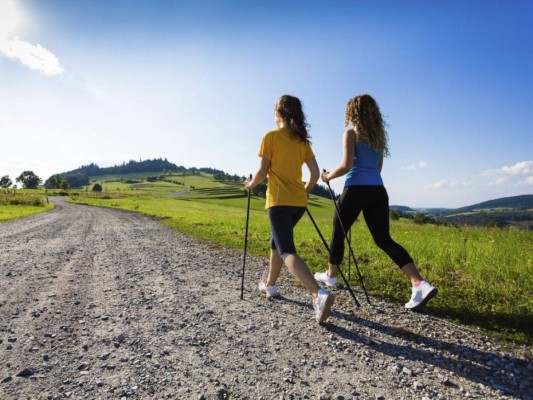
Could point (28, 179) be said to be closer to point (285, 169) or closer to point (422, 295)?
point (285, 169)

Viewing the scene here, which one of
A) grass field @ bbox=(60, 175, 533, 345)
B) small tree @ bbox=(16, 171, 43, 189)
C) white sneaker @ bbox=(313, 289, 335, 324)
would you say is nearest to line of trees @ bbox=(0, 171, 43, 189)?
small tree @ bbox=(16, 171, 43, 189)

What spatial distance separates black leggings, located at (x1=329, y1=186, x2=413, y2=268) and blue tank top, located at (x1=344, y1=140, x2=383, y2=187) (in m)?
0.11

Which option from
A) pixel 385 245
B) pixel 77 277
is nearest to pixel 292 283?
pixel 385 245

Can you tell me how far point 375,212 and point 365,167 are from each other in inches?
32.8

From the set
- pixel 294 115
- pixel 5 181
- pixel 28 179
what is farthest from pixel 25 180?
pixel 294 115

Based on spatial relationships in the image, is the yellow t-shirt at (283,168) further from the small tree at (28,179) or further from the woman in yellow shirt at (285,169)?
the small tree at (28,179)

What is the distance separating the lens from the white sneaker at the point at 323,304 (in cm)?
483

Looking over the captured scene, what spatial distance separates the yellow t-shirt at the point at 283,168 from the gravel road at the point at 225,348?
6.32 ft

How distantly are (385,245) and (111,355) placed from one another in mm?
4461

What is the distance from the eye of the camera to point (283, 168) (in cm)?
564

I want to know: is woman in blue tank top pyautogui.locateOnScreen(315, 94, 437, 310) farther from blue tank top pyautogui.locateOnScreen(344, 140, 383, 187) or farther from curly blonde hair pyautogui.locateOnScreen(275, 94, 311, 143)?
curly blonde hair pyautogui.locateOnScreen(275, 94, 311, 143)

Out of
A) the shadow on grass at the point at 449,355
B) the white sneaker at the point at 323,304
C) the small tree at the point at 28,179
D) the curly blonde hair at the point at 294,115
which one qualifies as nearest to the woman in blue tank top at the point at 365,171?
the curly blonde hair at the point at 294,115

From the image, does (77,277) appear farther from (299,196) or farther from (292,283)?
(299,196)

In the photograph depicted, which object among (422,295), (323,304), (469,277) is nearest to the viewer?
(323,304)
